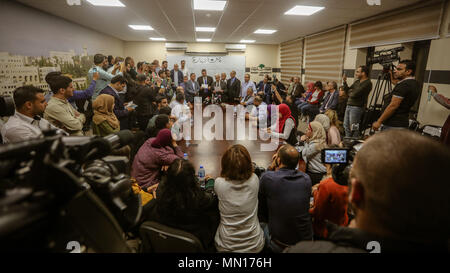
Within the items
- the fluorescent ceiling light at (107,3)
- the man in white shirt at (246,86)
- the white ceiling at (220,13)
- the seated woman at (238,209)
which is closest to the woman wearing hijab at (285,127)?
the white ceiling at (220,13)

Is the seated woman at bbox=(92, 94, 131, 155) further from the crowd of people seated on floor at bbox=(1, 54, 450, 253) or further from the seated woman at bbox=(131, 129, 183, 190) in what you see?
the seated woman at bbox=(131, 129, 183, 190)

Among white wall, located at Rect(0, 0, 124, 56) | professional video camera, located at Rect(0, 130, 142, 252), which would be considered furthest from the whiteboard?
professional video camera, located at Rect(0, 130, 142, 252)

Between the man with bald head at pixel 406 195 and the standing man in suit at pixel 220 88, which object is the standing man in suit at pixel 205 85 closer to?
the standing man in suit at pixel 220 88

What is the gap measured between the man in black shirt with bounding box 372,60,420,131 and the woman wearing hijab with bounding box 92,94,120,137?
365 cm

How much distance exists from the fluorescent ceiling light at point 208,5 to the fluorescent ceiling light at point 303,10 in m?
1.50

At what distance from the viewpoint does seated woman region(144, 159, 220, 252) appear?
1468mm

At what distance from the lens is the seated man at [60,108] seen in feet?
8.11

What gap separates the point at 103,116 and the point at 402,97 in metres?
3.95

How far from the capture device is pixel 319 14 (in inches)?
198

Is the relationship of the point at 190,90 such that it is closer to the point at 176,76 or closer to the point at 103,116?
the point at 176,76

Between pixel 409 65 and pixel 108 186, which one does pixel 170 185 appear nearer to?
pixel 108 186

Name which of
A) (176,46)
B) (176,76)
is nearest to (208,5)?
(176,76)
